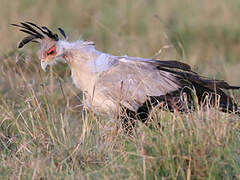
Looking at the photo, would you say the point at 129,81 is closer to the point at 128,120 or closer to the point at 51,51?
the point at 128,120

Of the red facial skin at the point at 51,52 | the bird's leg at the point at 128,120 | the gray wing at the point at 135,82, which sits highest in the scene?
the red facial skin at the point at 51,52

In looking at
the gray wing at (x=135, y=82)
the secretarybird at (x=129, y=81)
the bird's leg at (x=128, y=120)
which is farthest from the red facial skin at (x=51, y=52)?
the bird's leg at (x=128, y=120)

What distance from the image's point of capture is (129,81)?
13.8 feet

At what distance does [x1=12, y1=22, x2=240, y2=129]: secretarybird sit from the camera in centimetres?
415

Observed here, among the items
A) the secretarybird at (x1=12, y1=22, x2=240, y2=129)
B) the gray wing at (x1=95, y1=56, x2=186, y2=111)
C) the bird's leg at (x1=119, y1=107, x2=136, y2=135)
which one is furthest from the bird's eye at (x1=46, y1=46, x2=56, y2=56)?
the bird's leg at (x1=119, y1=107, x2=136, y2=135)

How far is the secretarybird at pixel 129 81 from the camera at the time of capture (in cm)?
415

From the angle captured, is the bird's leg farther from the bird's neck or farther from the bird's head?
the bird's head

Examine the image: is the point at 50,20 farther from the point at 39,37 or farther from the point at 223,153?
the point at 223,153

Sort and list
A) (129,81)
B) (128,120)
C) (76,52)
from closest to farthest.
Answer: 1. (128,120)
2. (129,81)
3. (76,52)

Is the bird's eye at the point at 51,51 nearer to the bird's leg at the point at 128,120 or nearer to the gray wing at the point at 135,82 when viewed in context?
the gray wing at the point at 135,82

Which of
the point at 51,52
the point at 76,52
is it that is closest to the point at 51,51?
the point at 51,52

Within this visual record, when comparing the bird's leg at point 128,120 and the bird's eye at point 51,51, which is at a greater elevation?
the bird's eye at point 51,51

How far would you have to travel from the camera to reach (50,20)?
946 centimetres

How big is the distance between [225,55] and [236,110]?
4657 millimetres
